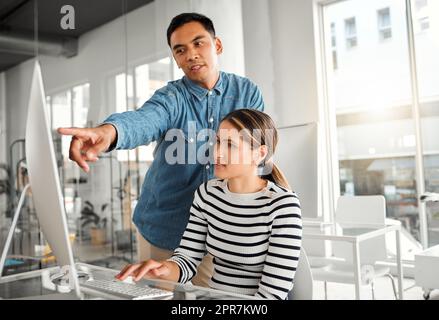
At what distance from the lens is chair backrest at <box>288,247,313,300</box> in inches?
37.6

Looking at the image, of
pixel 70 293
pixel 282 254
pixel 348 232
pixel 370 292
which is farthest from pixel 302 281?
pixel 370 292

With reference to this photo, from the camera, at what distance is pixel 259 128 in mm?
1036

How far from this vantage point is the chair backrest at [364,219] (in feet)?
7.16

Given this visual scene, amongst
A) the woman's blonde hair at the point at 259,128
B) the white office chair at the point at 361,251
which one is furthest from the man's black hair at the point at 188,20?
the white office chair at the point at 361,251

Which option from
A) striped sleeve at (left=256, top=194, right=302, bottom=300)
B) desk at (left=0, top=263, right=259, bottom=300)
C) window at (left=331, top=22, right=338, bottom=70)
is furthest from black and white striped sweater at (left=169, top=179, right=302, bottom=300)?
window at (left=331, top=22, right=338, bottom=70)

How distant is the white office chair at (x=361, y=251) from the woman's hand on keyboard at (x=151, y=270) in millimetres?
1248

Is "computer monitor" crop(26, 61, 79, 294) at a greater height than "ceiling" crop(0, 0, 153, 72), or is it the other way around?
"ceiling" crop(0, 0, 153, 72)

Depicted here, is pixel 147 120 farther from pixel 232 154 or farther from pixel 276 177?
pixel 276 177

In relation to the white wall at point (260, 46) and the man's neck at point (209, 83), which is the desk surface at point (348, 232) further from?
the white wall at point (260, 46)

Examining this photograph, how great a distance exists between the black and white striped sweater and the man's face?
0.38 m

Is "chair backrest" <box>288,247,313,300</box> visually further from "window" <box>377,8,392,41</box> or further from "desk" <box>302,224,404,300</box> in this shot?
"window" <box>377,8,392,41</box>

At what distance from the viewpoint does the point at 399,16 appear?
3.28 metres
